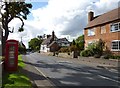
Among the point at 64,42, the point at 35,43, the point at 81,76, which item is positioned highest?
the point at 35,43

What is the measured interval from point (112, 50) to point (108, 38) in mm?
2757

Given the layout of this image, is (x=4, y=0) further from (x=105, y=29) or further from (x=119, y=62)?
(x=105, y=29)

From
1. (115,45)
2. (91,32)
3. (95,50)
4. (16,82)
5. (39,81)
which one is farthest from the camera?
(91,32)

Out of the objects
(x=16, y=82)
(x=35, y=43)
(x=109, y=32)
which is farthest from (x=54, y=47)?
(x=16, y=82)

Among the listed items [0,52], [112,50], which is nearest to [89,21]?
[112,50]

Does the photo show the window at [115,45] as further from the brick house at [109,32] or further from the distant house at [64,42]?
the distant house at [64,42]

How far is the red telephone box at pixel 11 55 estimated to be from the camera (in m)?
18.7

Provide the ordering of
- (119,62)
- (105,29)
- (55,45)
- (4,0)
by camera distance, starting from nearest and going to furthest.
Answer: (4,0), (119,62), (105,29), (55,45)

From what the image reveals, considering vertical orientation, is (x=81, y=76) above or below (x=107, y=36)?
below

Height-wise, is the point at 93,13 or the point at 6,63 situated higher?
the point at 93,13

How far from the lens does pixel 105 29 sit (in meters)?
43.0

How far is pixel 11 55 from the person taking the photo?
62.1ft

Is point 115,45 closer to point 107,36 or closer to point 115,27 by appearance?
point 115,27

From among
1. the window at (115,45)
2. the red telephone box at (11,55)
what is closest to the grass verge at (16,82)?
the red telephone box at (11,55)
